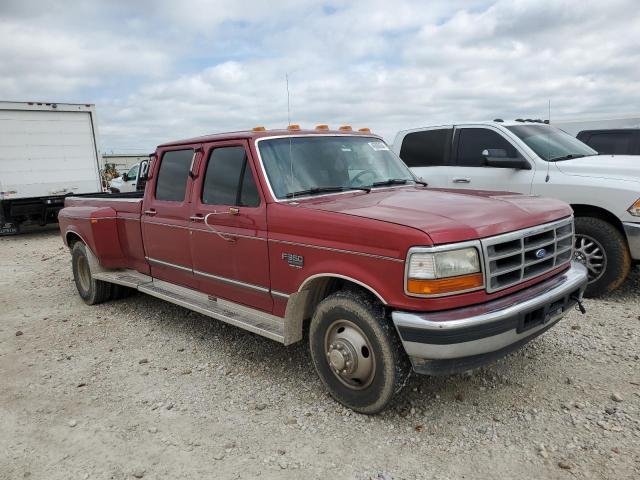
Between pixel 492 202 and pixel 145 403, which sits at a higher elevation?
pixel 492 202

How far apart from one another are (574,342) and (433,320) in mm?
2295

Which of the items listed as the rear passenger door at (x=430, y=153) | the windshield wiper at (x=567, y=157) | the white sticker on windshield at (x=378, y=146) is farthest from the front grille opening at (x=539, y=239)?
the rear passenger door at (x=430, y=153)

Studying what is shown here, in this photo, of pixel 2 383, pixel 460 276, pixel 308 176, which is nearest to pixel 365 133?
pixel 308 176

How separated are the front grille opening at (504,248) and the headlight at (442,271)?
12 cm

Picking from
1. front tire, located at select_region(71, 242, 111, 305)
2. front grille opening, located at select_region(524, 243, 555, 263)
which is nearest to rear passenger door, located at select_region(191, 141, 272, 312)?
front grille opening, located at select_region(524, 243, 555, 263)

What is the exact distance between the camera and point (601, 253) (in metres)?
5.46

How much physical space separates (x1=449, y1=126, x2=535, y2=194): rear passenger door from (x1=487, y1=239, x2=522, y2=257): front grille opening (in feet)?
10.4

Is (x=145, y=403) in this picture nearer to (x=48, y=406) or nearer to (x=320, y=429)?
(x=48, y=406)

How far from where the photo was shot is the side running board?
394cm

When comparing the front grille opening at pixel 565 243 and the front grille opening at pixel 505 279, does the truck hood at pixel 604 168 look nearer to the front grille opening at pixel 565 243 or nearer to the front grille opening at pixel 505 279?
the front grille opening at pixel 565 243

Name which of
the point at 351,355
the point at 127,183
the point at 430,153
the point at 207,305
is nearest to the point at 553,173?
the point at 430,153

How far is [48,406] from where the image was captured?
3.91 m

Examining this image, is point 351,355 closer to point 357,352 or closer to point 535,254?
point 357,352

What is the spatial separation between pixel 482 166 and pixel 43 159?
11.5 m
